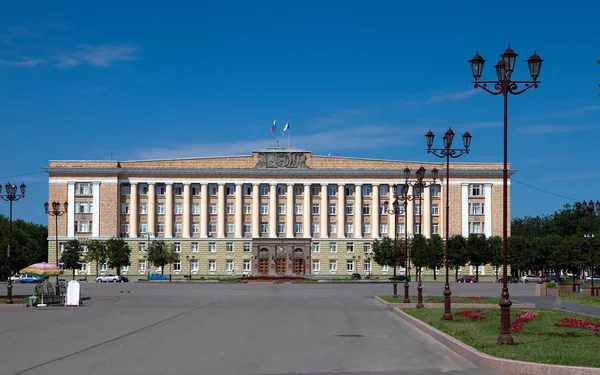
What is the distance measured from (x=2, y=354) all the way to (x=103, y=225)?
9682 cm

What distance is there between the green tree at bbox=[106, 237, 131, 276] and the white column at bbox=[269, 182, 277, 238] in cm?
2119

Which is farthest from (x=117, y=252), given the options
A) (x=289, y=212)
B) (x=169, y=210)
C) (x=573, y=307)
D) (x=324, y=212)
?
(x=573, y=307)

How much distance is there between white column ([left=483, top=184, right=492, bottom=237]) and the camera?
116 m

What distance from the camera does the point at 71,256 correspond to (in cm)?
10375

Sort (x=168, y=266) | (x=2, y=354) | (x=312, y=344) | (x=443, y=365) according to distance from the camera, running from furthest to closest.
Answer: (x=168, y=266), (x=312, y=344), (x=2, y=354), (x=443, y=365)

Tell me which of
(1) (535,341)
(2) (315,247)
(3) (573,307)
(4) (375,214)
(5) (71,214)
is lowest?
(3) (573,307)

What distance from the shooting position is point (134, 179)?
115 meters

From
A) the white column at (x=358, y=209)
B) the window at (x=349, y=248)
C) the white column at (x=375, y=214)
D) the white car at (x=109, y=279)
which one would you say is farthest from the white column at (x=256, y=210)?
the white car at (x=109, y=279)

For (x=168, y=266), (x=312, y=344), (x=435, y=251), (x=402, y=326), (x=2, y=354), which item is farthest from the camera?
(x=168, y=266)

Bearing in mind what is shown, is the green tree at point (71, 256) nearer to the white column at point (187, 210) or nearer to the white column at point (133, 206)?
the white column at point (133, 206)

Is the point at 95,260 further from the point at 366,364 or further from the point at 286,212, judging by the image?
the point at 366,364

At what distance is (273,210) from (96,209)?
25683 mm

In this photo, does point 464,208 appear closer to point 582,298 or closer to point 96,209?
point 96,209

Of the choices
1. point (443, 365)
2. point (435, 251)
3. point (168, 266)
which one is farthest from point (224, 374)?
point (168, 266)
